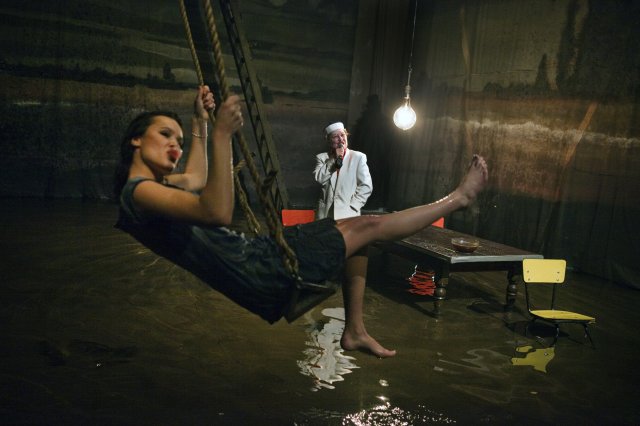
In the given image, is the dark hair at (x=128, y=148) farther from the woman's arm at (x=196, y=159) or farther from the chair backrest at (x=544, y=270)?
the chair backrest at (x=544, y=270)

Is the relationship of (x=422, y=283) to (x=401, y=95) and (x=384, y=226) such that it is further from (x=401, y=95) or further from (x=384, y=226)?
(x=401, y=95)

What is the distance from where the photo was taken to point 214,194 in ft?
6.76

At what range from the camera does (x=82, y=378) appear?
3.10 meters

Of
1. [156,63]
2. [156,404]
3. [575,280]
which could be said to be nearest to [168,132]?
[156,404]

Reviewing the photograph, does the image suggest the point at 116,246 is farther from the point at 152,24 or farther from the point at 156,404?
the point at 152,24

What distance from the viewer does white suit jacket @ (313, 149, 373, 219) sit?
5.61 meters

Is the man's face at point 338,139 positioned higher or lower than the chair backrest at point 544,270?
higher

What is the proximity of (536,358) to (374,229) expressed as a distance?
2.23 metres

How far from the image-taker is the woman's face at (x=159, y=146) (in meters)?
2.39

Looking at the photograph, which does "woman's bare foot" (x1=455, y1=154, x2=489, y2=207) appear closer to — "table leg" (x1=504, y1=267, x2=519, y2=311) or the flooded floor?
the flooded floor

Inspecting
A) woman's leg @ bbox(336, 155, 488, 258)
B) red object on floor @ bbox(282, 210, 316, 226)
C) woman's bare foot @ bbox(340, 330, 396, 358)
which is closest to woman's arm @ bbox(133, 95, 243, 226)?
woman's leg @ bbox(336, 155, 488, 258)

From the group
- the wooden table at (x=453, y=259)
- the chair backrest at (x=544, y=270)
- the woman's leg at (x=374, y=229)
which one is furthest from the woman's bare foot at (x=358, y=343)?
the chair backrest at (x=544, y=270)

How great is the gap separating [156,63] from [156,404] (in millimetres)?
8373

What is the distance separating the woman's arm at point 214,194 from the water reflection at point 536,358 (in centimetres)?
268
